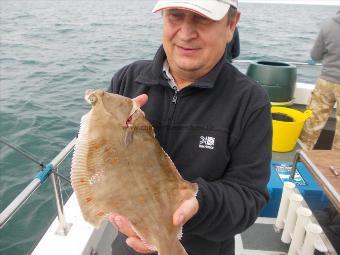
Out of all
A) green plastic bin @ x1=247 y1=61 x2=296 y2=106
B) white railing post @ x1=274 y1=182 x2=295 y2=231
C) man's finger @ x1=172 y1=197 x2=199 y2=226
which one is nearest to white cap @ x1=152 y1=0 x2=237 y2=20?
man's finger @ x1=172 y1=197 x2=199 y2=226

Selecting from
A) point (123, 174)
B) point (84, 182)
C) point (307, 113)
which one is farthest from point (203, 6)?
point (307, 113)

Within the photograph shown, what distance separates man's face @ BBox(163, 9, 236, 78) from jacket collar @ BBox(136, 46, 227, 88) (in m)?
0.04

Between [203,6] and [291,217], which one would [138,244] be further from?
[291,217]

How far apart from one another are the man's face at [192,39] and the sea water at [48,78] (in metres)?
2.59

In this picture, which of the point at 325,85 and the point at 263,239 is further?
the point at 325,85

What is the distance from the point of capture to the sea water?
17.6ft

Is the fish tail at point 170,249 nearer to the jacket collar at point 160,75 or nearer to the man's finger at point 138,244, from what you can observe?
the man's finger at point 138,244

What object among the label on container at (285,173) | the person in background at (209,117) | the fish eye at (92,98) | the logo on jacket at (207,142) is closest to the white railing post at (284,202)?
the label on container at (285,173)

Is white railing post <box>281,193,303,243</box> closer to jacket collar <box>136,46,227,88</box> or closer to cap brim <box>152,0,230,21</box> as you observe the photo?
jacket collar <box>136,46,227,88</box>

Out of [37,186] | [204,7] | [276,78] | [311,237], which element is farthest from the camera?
[276,78]

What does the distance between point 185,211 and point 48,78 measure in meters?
10.4

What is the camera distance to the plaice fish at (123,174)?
1.52m

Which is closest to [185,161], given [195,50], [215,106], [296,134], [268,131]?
[215,106]

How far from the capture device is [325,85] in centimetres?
520
